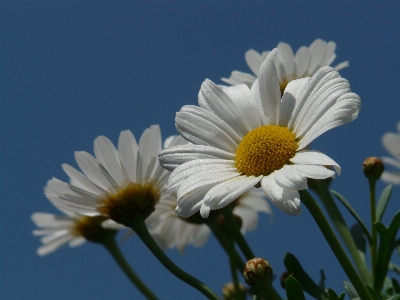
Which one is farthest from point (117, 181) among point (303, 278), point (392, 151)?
point (392, 151)

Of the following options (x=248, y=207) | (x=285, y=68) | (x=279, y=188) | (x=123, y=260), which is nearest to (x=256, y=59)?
(x=285, y=68)

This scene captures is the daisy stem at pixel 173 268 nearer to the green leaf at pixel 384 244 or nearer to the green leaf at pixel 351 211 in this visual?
the green leaf at pixel 384 244

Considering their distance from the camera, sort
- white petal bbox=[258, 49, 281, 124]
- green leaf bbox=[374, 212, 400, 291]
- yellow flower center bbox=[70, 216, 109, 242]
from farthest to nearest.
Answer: yellow flower center bbox=[70, 216, 109, 242] → green leaf bbox=[374, 212, 400, 291] → white petal bbox=[258, 49, 281, 124]

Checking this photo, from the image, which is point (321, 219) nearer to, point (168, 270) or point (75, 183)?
point (168, 270)

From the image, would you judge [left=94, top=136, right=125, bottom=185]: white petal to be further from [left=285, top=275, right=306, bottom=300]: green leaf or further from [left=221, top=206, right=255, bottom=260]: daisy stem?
[left=285, top=275, right=306, bottom=300]: green leaf

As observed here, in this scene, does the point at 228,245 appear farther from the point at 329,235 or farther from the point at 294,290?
the point at 329,235

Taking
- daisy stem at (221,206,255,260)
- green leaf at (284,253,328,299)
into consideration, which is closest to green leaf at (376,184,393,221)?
green leaf at (284,253,328,299)

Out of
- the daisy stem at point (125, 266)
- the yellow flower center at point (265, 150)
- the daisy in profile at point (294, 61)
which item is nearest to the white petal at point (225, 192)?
the yellow flower center at point (265, 150)
